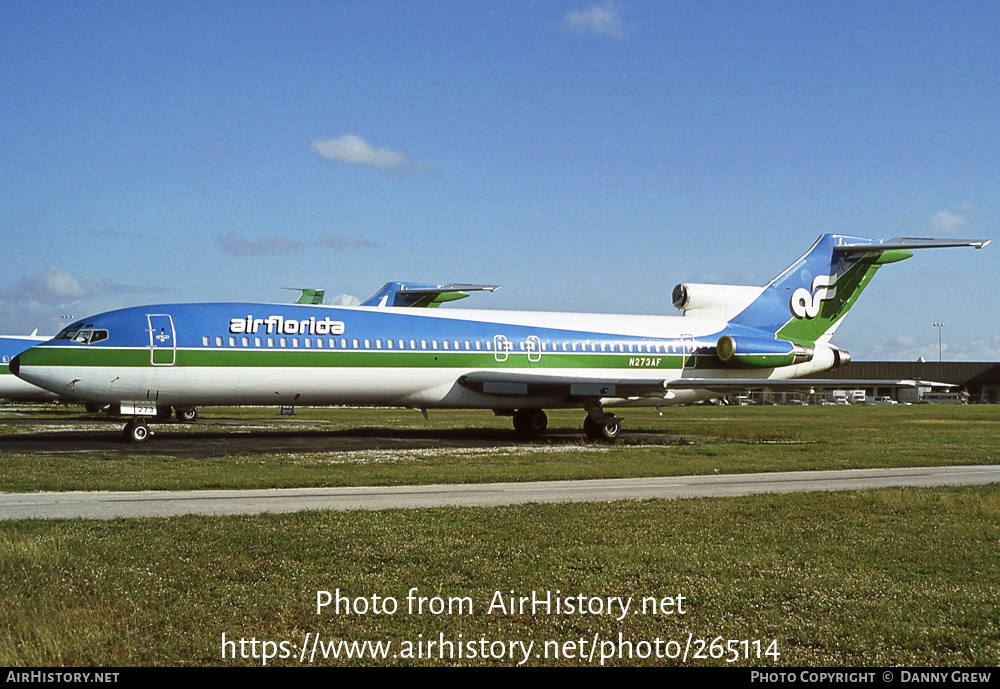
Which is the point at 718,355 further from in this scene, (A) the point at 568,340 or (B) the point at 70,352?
(B) the point at 70,352

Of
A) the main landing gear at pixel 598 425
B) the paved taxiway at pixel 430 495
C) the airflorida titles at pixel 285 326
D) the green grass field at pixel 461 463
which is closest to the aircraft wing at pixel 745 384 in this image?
the green grass field at pixel 461 463

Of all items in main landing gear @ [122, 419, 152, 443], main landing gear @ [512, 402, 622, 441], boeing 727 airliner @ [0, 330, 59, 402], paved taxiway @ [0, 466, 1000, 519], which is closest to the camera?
paved taxiway @ [0, 466, 1000, 519]

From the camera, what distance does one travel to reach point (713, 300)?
3594 centimetres

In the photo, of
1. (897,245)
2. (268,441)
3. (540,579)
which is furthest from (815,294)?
(540,579)

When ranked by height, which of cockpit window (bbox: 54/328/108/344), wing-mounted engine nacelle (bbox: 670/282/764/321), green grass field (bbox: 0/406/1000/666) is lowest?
green grass field (bbox: 0/406/1000/666)

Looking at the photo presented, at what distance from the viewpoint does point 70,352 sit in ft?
84.4

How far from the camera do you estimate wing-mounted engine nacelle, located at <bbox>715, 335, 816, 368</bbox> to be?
34031mm

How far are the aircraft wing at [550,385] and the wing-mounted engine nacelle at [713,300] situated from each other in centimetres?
588

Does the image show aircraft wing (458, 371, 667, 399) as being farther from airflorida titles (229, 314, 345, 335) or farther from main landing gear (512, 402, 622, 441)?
airflorida titles (229, 314, 345, 335)

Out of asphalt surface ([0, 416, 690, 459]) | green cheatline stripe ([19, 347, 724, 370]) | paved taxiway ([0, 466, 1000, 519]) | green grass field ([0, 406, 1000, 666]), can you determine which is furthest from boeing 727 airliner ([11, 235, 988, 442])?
green grass field ([0, 406, 1000, 666])

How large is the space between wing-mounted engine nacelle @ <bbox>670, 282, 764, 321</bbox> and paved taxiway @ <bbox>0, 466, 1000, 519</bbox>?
55.5 ft

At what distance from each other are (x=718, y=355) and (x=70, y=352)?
21.7 metres

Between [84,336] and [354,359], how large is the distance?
7665 mm
